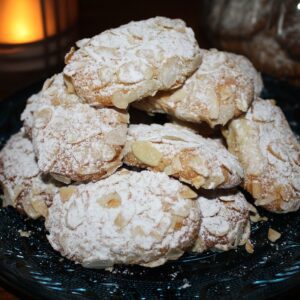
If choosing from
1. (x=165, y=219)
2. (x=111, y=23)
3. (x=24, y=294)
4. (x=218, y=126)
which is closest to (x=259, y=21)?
(x=218, y=126)

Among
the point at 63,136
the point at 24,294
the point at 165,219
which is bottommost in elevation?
the point at 24,294

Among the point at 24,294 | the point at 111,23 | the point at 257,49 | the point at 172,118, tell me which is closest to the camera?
the point at 24,294

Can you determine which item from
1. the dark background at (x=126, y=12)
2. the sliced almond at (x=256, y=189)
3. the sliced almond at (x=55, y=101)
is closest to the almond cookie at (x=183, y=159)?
the sliced almond at (x=256, y=189)

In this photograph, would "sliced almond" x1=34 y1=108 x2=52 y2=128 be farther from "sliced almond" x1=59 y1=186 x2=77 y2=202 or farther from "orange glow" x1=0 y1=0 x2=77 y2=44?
"orange glow" x1=0 y1=0 x2=77 y2=44

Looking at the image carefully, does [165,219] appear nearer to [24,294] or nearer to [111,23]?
[24,294]

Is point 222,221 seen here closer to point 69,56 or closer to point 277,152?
point 277,152

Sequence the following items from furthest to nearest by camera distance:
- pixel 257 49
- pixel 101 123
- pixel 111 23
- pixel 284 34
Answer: pixel 111 23 < pixel 257 49 < pixel 284 34 < pixel 101 123

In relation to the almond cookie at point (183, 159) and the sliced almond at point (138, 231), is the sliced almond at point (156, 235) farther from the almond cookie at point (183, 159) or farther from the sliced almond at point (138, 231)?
the almond cookie at point (183, 159)
